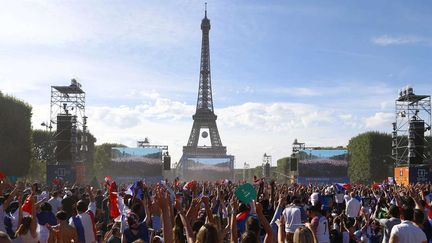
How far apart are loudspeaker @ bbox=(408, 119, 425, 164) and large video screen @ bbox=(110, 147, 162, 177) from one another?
24.7 metres

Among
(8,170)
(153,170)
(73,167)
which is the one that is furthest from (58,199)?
(153,170)

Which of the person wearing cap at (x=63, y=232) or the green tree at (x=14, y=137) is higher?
the green tree at (x=14, y=137)

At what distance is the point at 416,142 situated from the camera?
40.7 metres

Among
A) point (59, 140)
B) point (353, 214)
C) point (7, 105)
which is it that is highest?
point (7, 105)

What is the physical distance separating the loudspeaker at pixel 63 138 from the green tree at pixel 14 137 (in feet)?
28.1

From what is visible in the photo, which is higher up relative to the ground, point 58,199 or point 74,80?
point 74,80

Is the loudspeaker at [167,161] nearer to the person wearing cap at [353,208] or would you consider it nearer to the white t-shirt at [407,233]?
the person wearing cap at [353,208]

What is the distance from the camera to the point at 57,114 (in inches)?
1547

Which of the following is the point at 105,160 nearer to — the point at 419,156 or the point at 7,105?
the point at 7,105

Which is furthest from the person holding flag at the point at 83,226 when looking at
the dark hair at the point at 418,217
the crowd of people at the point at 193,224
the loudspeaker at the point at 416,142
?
the loudspeaker at the point at 416,142

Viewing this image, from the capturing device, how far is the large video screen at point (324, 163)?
55531 mm

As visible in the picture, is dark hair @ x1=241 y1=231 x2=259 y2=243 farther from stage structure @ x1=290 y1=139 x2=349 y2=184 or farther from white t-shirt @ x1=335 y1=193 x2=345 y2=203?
stage structure @ x1=290 y1=139 x2=349 y2=184

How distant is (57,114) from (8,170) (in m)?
10.5

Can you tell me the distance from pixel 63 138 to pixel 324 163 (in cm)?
2793
